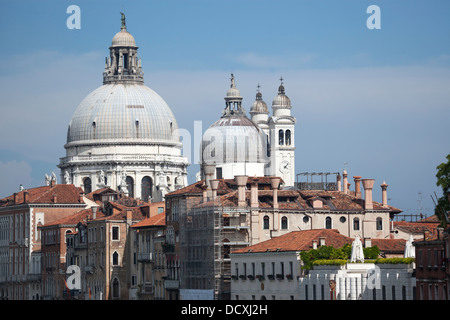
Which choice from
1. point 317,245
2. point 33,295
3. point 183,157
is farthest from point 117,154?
point 317,245

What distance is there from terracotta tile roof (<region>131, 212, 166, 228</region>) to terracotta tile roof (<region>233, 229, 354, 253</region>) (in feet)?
52.0

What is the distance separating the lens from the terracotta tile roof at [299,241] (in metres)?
85.5

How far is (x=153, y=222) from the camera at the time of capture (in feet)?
353

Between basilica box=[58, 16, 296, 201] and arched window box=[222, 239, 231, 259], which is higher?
Result: basilica box=[58, 16, 296, 201]

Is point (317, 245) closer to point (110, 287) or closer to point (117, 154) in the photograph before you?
point (110, 287)

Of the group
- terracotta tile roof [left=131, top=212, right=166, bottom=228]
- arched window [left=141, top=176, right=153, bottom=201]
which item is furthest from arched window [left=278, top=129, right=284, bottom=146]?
terracotta tile roof [left=131, top=212, right=166, bottom=228]

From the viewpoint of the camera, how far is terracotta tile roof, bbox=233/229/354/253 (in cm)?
8550

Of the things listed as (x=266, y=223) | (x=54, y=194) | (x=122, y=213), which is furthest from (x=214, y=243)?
(x=54, y=194)

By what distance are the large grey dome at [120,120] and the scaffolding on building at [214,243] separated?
69095mm

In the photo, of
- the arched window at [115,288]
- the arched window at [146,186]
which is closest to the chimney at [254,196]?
the arched window at [115,288]

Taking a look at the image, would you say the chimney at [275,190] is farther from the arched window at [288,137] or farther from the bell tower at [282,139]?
the arched window at [288,137]

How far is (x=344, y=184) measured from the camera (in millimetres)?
106750

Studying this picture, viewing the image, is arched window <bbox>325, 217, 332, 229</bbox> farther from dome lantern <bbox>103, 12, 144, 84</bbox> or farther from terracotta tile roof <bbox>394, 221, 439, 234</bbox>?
dome lantern <bbox>103, 12, 144, 84</bbox>

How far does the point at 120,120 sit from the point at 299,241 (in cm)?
8106
